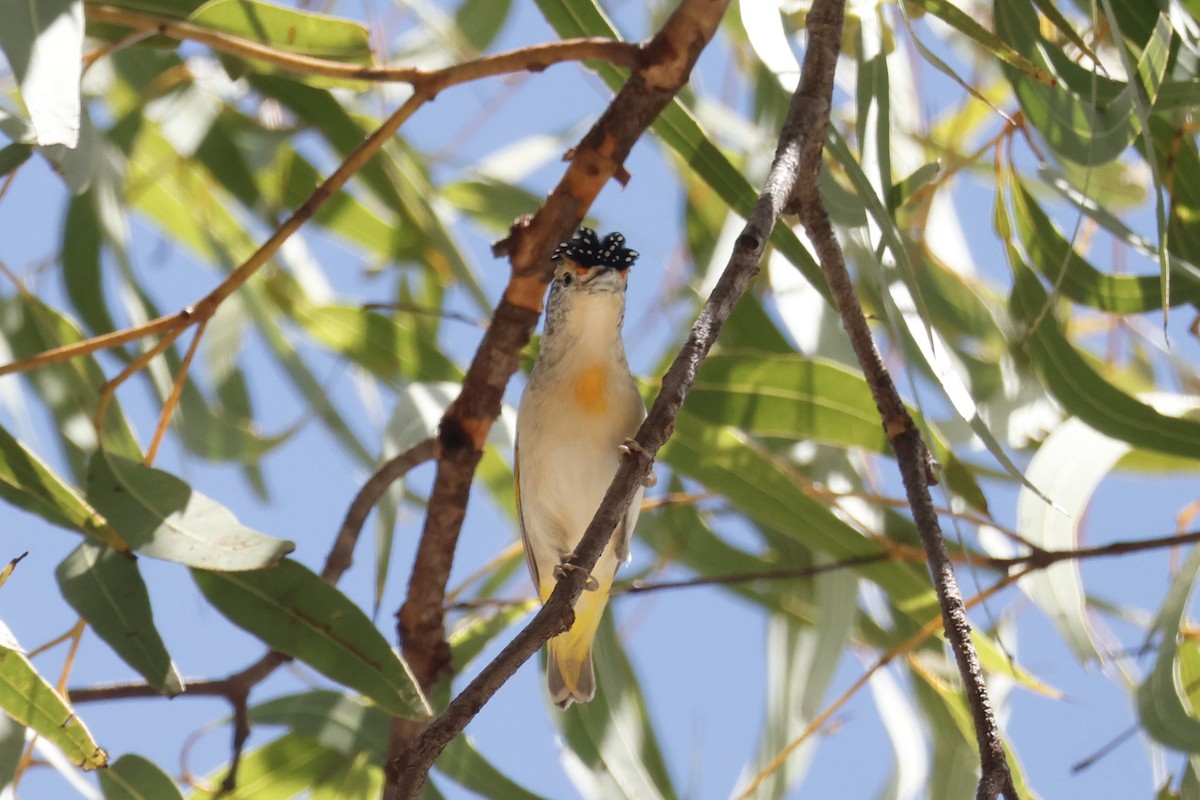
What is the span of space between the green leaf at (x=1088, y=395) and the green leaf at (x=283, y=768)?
1.56 metres

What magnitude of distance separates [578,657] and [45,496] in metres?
1.15

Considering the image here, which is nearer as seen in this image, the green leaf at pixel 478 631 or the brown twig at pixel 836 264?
the brown twig at pixel 836 264

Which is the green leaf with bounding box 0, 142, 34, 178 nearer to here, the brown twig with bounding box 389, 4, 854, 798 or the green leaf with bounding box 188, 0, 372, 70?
the green leaf with bounding box 188, 0, 372, 70

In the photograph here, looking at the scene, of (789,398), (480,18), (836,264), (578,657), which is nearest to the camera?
(836,264)

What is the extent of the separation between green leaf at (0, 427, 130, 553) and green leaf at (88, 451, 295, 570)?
0.04 m

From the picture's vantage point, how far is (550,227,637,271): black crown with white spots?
2555mm

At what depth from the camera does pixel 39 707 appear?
1.89 metres

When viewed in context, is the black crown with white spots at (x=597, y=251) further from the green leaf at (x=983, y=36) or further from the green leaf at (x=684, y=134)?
the green leaf at (x=983, y=36)

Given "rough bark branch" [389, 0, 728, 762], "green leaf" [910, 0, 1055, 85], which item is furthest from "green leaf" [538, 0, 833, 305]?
"green leaf" [910, 0, 1055, 85]

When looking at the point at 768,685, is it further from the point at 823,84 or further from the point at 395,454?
the point at 823,84

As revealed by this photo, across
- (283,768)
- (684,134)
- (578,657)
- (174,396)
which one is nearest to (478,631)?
(578,657)

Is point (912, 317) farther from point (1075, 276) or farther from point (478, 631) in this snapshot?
point (478, 631)

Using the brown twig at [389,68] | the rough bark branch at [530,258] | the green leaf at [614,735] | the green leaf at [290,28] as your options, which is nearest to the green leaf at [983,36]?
the rough bark branch at [530,258]

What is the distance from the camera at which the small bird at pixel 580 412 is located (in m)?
2.64
